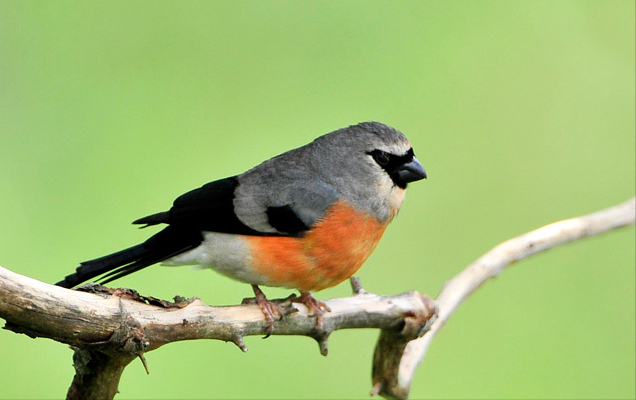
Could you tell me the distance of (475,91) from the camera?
7.64 metres

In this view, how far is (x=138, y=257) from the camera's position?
4.26 meters

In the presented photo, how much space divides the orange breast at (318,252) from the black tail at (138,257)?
35cm

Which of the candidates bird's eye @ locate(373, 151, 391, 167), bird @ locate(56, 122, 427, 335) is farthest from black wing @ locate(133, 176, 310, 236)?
bird's eye @ locate(373, 151, 391, 167)

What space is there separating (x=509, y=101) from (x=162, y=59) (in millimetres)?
3150

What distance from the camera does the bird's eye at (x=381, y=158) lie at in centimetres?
458

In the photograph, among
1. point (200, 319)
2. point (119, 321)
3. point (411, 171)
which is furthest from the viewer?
point (411, 171)

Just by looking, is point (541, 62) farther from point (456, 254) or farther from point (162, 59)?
point (162, 59)

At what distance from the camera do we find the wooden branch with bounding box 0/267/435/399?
125 inches

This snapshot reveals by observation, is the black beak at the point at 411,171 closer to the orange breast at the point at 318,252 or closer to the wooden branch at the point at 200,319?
the orange breast at the point at 318,252

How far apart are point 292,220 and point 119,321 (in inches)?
50.9

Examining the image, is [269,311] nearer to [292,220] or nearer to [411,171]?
[292,220]

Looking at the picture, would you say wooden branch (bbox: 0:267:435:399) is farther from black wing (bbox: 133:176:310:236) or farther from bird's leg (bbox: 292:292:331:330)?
black wing (bbox: 133:176:310:236)

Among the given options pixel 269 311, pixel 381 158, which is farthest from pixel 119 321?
pixel 381 158

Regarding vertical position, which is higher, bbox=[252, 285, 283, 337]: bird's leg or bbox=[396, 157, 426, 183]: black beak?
bbox=[396, 157, 426, 183]: black beak
